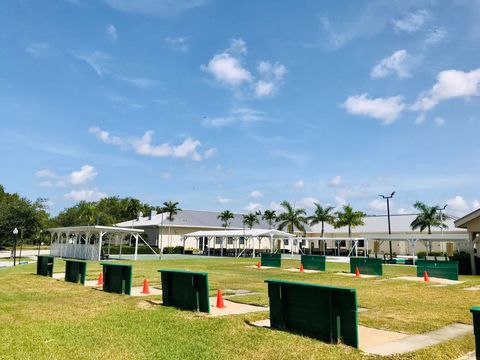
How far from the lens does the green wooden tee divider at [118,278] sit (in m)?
12.9

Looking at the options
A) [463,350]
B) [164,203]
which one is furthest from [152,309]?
[164,203]

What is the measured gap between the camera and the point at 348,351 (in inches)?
249

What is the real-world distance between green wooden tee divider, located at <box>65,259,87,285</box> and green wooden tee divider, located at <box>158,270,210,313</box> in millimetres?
6847

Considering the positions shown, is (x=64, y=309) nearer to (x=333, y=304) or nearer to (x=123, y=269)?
(x=123, y=269)

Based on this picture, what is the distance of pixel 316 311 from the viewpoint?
7.10m

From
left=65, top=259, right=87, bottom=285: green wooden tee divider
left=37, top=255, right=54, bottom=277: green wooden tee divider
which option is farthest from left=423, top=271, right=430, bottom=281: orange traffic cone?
left=37, top=255, right=54, bottom=277: green wooden tee divider

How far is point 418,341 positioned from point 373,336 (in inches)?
29.9

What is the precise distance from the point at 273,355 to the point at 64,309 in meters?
6.24

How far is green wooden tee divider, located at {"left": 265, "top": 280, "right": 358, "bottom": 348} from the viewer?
6.68 m

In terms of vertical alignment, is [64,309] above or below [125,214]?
below

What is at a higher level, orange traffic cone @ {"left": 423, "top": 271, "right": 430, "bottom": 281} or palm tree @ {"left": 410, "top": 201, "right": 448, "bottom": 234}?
palm tree @ {"left": 410, "top": 201, "right": 448, "bottom": 234}

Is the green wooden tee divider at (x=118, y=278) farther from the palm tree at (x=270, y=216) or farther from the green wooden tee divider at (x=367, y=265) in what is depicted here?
the palm tree at (x=270, y=216)

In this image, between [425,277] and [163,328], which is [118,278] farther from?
[425,277]

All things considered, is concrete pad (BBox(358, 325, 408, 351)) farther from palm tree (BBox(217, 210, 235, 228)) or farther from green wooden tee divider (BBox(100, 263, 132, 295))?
palm tree (BBox(217, 210, 235, 228))
